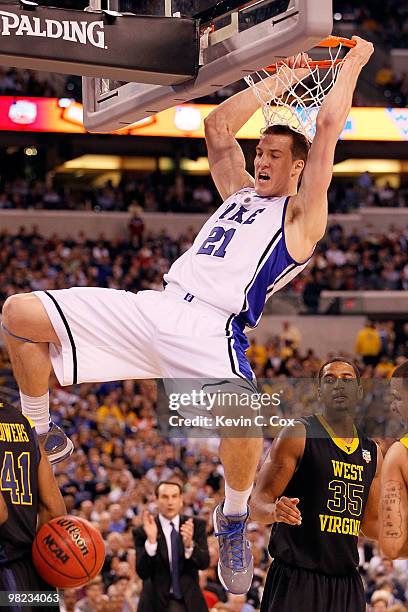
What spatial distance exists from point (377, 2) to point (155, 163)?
746cm

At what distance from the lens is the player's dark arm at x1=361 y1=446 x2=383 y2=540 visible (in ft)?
19.4

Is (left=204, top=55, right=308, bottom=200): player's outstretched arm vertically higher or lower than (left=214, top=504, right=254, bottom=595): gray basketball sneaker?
higher

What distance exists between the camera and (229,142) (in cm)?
592

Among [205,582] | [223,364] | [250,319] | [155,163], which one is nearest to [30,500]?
[223,364]

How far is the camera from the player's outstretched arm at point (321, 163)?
16.6 ft

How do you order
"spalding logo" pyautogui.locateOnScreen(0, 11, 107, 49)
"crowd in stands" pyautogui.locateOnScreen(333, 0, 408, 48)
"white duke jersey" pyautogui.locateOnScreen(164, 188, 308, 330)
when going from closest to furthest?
"spalding logo" pyautogui.locateOnScreen(0, 11, 107, 49)
"white duke jersey" pyautogui.locateOnScreen(164, 188, 308, 330)
"crowd in stands" pyautogui.locateOnScreen(333, 0, 408, 48)

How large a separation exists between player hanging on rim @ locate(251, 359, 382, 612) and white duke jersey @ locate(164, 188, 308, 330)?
2.67 feet

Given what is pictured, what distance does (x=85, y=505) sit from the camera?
10.9 metres

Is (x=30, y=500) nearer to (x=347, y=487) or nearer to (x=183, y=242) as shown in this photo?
(x=347, y=487)

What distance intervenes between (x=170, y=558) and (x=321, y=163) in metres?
4.04

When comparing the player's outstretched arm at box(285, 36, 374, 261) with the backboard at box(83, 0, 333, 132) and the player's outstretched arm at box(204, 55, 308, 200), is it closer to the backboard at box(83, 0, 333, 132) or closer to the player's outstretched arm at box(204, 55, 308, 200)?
the backboard at box(83, 0, 333, 132)

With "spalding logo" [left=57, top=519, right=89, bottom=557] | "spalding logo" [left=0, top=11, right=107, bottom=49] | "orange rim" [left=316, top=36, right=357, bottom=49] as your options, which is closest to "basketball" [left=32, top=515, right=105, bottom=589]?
"spalding logo" [left=57, top=519, right=89, bottom=557]

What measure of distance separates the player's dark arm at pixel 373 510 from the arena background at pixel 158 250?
349 cm

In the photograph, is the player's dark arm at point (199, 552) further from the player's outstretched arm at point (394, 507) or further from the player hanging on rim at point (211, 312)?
the player's outstretched arm at point (394, 507)
